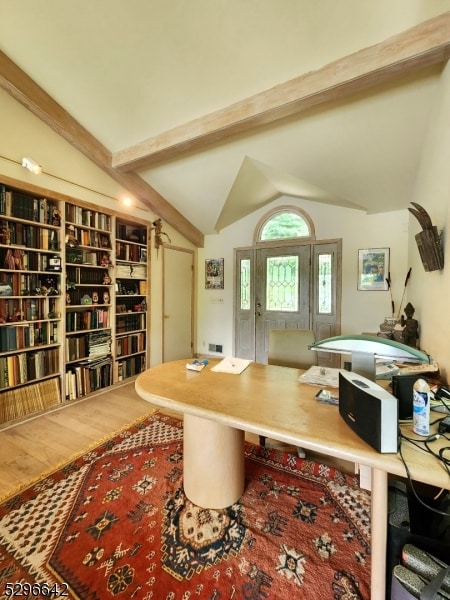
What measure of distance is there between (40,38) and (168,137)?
3.89 ft

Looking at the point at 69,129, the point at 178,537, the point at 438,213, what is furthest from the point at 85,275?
the point at 438,213

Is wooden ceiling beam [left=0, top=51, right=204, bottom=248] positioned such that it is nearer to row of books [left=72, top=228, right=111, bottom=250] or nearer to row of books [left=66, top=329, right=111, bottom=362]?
row of books [left=72, top=228, right=111, bottom=250]

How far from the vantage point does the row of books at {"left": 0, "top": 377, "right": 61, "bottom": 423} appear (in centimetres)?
247

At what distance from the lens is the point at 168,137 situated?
9.29 ft

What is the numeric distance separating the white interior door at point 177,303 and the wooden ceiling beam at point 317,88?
5.70ft

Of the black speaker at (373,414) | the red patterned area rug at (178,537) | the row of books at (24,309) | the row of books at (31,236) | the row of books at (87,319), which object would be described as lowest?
the red patterned area rug at (178,537)

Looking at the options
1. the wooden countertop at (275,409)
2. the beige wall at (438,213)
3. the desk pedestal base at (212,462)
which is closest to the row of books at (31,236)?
the wooden countertop at (275,409)

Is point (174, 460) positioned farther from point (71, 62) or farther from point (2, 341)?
point (71, 62)

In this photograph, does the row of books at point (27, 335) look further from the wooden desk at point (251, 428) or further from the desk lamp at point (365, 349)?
the desk lamp at point (365, 349)

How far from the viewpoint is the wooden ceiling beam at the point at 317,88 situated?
170cm

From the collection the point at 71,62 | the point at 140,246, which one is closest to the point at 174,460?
the point at 140,246

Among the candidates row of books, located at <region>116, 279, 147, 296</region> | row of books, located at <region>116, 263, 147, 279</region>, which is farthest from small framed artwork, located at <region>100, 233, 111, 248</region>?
row of books, located at <region>116, 279, 147, 296</region>

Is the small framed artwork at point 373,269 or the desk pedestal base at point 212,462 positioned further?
the small framed artwork at point 373,269

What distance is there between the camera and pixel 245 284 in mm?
4625
